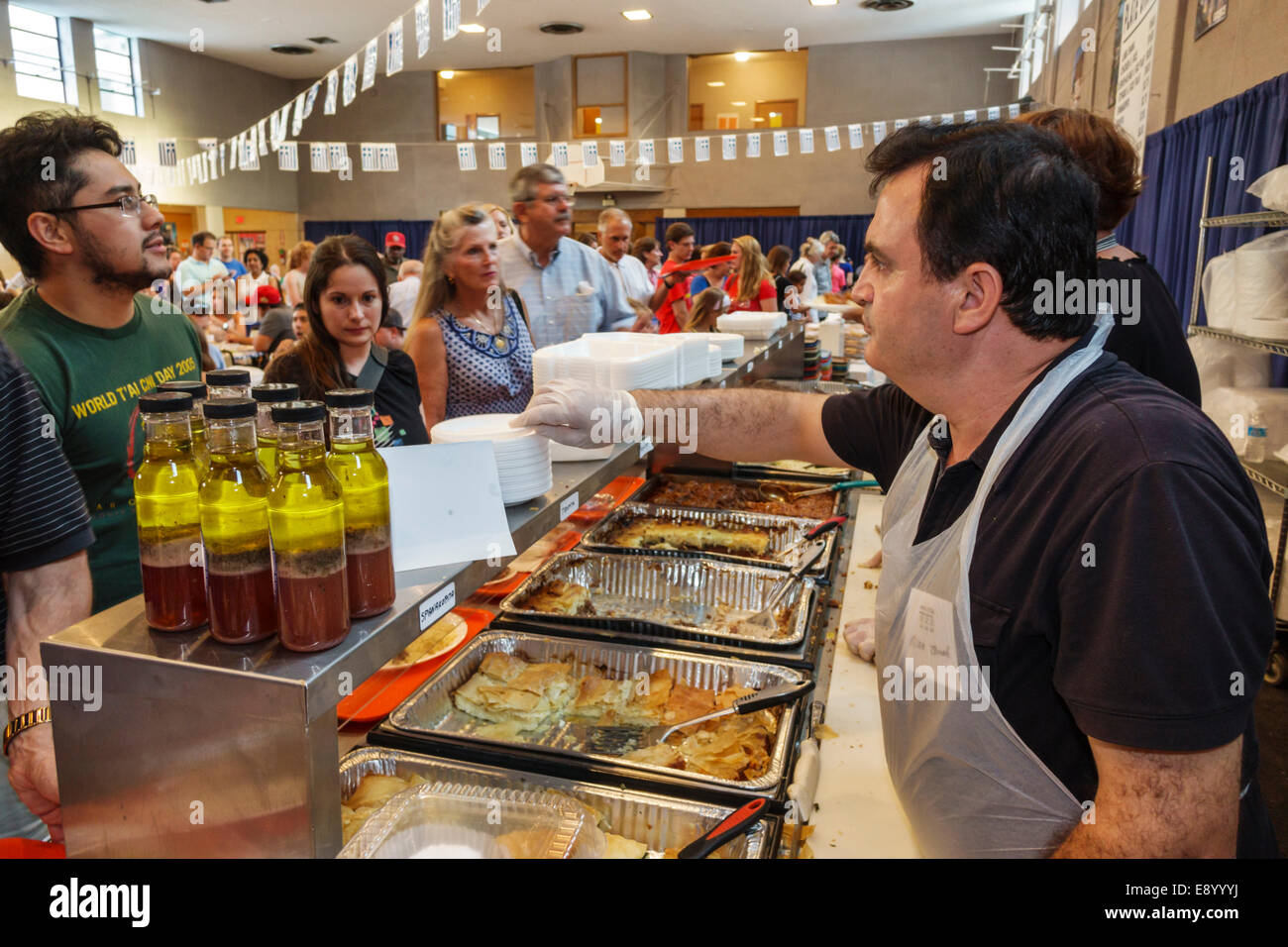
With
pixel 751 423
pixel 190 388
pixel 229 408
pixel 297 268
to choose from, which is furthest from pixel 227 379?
pixel 297 268

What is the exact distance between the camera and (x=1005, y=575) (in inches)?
44.8

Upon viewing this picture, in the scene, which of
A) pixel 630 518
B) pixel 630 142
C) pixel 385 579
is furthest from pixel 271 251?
pixel 385 579

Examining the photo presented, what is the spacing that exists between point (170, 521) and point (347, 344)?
74.3 inches

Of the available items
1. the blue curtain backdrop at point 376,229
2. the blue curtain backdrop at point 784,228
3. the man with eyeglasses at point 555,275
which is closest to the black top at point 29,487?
the man with eyeglasses at point 555,275

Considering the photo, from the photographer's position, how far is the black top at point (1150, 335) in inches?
83.4

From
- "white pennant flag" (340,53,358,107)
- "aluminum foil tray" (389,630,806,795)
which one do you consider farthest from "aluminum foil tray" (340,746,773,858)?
"white pennant flag" (340,53,358,107)

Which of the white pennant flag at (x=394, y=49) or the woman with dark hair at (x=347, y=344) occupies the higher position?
the white pennant flag at (x=394, y=49)

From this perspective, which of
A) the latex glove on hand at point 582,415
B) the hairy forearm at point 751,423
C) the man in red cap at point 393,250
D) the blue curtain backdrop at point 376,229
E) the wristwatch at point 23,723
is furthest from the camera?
the blue curtain backdrop at point 376,229

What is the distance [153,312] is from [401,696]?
1261 mm

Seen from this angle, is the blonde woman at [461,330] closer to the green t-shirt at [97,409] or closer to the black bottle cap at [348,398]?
the green t-shirt at [97,409]

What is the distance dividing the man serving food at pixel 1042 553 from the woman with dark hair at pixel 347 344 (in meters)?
1.82

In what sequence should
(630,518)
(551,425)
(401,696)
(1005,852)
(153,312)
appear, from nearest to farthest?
(1005,852) < (551,425) < (401,696) < (153,312) < (630,518)

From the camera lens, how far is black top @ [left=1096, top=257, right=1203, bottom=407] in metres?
2.12
